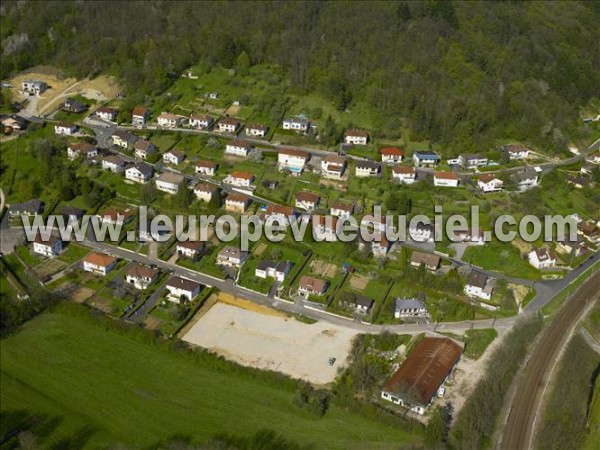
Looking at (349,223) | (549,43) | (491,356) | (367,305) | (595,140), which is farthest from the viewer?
(549,43)

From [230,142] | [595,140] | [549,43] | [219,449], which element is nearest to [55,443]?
[219,449]

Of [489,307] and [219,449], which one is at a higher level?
[219,449]

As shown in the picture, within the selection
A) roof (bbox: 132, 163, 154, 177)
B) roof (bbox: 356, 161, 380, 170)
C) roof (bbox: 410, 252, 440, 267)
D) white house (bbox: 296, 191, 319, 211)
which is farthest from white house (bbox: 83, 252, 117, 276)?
roof (bbox: 356, 161, 380, 170)

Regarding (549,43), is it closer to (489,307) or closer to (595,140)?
(595,140)

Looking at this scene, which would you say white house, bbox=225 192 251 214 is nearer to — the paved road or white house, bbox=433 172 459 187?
white house, bbox=433 172 459 187

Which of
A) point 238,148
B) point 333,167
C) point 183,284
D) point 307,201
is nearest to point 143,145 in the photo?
point 238,148

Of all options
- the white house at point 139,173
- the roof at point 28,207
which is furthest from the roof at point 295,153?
the roof at point 28,207
